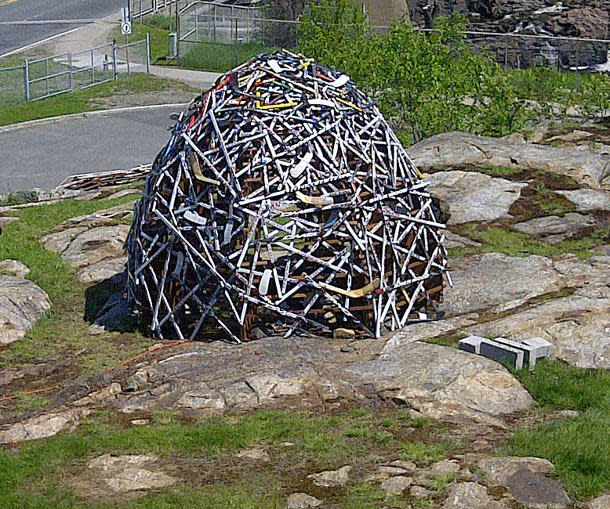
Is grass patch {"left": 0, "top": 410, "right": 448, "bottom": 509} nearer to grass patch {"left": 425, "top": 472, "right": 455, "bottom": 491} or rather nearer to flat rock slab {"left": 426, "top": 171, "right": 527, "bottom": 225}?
grass patch {"left": 425, "top": 472, "right": 455, "bottom": 491}

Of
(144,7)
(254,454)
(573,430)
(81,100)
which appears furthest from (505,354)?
(144,7)

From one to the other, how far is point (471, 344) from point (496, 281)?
2.38 meters

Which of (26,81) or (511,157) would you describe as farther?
(26,81)

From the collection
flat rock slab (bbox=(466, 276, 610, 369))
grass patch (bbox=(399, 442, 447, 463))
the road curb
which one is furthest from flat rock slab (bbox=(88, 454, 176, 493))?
the road curb

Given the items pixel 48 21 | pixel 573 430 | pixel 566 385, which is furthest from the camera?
pixel 48 21

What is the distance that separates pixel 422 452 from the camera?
7.20 metres

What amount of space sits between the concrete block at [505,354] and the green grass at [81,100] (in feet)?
67.0

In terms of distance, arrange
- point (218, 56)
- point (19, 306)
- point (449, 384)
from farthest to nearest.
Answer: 1. point (218, 56)
2. point (19, 306)
3. point (449, 384)

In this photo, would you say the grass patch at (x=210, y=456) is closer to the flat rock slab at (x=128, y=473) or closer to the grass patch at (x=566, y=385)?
the flat rock slab at (x=128, y=473)

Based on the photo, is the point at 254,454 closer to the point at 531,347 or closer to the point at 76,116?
the point at 531,347

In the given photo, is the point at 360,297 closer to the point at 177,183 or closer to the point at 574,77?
the point at 177,183

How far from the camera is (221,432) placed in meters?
7.57

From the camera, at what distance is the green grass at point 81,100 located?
2748cm

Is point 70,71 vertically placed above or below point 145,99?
above
